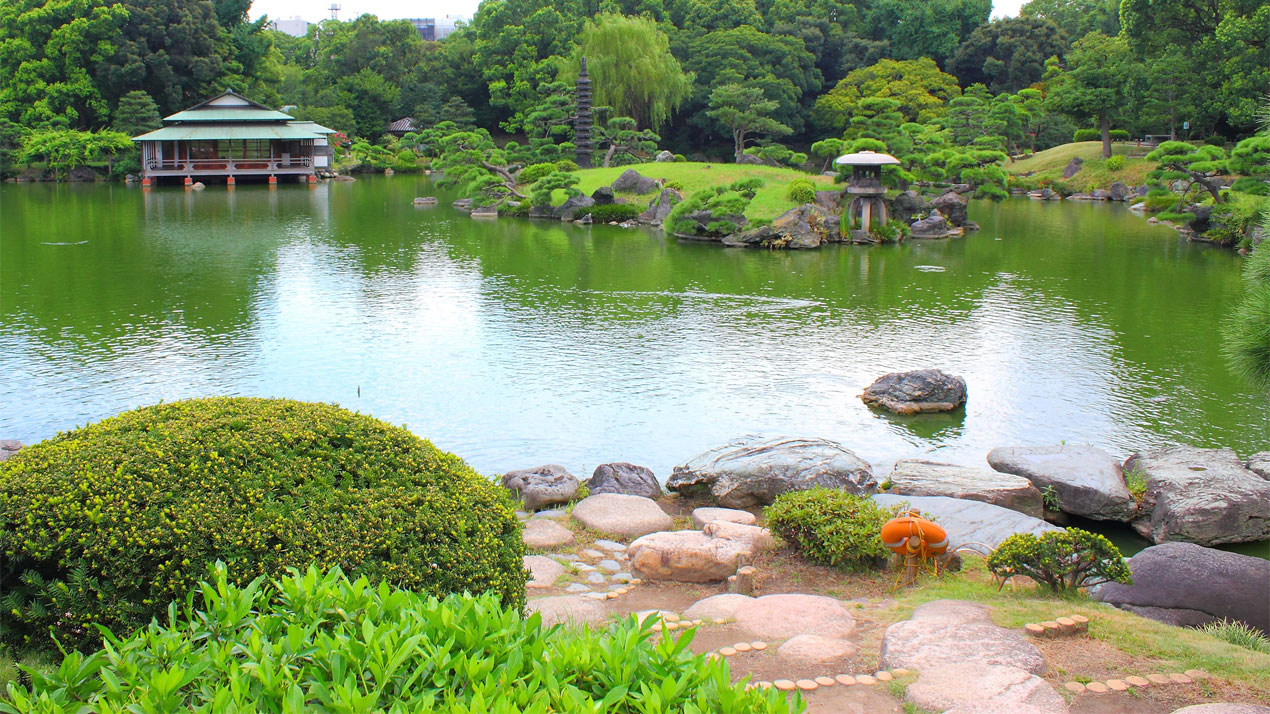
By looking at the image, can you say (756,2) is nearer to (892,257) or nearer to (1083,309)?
(892,257)

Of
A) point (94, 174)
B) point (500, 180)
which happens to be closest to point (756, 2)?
point (500, 180)

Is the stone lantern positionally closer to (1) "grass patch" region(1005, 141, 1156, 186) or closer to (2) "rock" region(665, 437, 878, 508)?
(1) "grass patch" region(1005, 141, 1156, 186)

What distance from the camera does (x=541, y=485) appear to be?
721cm

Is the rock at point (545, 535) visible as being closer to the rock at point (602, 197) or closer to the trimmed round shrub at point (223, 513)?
the trimmed round shrub at point (223, 513)

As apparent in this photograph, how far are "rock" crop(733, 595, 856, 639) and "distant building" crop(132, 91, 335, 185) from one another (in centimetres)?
3620

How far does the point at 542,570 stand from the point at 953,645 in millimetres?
2366

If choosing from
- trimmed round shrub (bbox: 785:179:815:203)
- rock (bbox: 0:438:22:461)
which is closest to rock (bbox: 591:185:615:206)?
trimmed round shrub (bbox: 785:179:815:203)

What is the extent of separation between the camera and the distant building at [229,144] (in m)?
36.7

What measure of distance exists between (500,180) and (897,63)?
2536cm

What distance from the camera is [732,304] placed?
15.1 meters

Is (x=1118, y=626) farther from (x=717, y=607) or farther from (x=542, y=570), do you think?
(x=542, y=570)

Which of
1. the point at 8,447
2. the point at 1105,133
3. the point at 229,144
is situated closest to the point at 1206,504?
the point at 8,447

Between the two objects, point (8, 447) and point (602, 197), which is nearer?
point (8, 447)

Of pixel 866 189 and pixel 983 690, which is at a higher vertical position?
pixel 866 189
